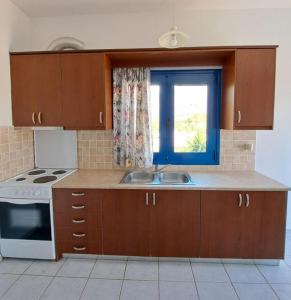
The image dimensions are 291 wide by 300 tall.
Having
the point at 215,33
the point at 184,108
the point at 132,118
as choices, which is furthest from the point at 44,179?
the point at 215,33

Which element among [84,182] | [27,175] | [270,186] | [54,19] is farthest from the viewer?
[54,19]

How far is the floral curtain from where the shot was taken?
281 cm

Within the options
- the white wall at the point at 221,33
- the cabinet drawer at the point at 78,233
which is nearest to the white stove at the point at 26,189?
the cabinet drawer at the point at 78,233

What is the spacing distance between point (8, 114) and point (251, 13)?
290cm

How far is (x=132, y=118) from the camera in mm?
2842

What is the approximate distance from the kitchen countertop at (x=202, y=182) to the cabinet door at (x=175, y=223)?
11cm

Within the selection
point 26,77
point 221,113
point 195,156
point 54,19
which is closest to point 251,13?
point 221,113

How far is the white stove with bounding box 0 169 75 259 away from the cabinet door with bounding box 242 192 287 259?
1895 mm

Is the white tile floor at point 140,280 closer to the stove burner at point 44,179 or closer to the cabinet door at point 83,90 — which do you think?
the stove burner at point 44,179

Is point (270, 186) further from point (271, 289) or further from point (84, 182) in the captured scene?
point (84, 182)

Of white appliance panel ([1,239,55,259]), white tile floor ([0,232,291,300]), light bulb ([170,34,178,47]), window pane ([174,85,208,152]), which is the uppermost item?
light bulb ([170,34,178,47])

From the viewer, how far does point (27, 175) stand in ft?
8.85

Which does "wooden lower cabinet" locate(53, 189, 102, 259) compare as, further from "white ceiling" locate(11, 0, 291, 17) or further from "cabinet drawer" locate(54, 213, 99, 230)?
"white ceiling" locate(11, 0, 291, 17)

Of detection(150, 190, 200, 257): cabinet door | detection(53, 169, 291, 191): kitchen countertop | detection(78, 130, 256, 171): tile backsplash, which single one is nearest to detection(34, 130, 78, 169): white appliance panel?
detection(78, 130, 256, 171): tile backsplash
